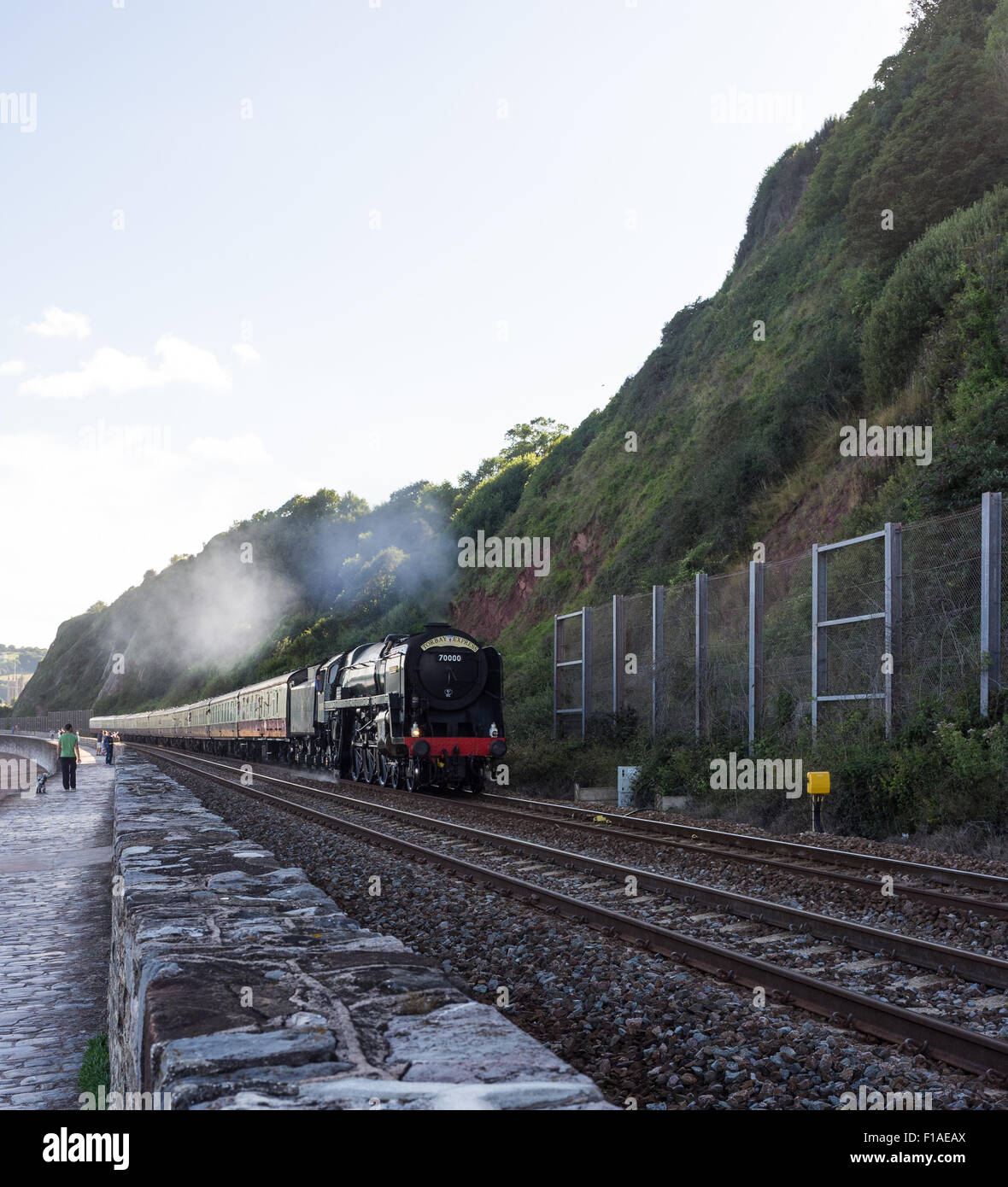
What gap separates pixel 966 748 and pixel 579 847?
4.47 meters

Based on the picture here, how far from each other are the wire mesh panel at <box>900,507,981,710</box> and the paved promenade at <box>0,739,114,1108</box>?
32.5 ft

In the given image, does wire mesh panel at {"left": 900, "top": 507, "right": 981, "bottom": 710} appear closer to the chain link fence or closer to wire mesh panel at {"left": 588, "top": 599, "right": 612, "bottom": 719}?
the chain link fence

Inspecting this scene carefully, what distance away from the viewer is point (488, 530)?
51.6 m

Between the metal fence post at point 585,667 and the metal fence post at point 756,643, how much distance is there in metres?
5.98

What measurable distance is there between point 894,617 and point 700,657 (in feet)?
16.7

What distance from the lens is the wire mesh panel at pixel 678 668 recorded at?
735 inches

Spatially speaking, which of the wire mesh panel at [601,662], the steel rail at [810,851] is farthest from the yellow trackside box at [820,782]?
the wire mesh panel at [601,662]

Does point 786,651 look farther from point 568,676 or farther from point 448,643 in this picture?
point 568,676

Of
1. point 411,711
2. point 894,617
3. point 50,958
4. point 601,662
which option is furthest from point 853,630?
point 50,958

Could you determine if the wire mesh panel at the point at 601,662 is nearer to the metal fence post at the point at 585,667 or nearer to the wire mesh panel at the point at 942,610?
the metal fence post at the point at 585,667

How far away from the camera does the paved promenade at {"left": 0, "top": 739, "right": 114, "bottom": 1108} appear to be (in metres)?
4.95

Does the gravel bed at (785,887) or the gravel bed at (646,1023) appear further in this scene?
the gravel bed at (785,887)

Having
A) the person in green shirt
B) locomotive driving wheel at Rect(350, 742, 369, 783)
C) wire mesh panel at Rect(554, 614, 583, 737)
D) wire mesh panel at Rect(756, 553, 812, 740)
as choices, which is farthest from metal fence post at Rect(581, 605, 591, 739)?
the person in green shirt

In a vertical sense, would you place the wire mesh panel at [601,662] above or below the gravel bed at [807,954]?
above
